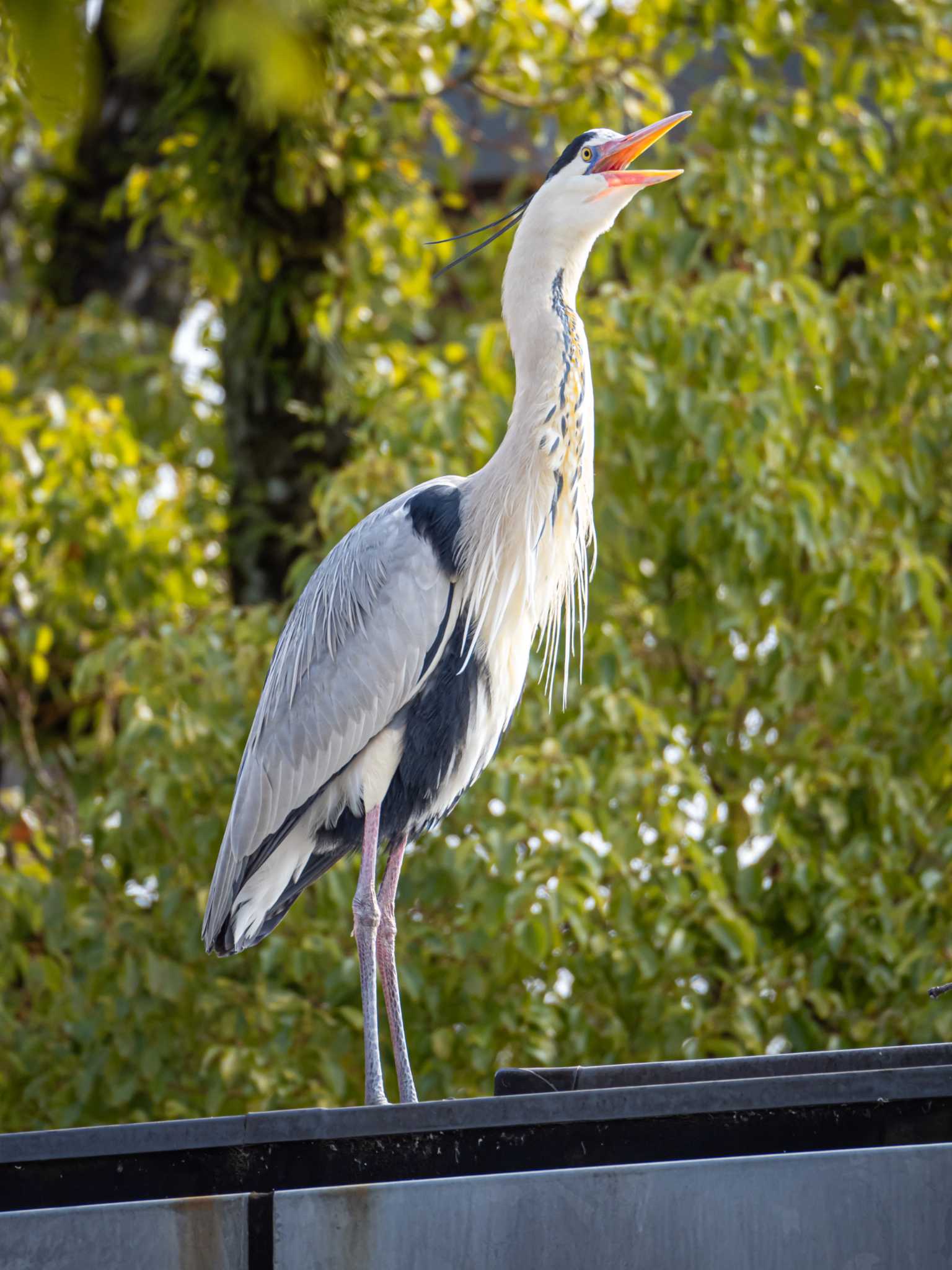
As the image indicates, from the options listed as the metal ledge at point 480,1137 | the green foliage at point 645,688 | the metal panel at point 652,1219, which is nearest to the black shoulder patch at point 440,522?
the green foliage at point 645,688

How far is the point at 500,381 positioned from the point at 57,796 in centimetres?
221

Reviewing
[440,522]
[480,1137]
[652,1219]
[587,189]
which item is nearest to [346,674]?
[440,522]

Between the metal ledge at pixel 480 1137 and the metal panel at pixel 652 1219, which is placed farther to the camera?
the metal ledge at pixel 480 1137

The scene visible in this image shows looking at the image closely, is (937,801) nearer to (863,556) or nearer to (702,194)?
(863,556)

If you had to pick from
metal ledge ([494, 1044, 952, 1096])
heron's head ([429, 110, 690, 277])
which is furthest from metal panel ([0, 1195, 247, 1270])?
heron's head ([429, 110, 690, 277])

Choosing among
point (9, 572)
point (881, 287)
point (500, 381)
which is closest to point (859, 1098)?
point (500, 381)

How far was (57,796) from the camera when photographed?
6039 mm

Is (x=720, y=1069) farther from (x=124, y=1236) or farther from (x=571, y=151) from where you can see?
(x=571, y=151)

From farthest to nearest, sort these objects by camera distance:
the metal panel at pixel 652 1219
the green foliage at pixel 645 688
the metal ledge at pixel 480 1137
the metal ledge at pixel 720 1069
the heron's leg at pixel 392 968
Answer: the green foliage at pixel 645 688
the heron's leg at pixel 392 968
the metal ledge at pixel 720 1069
the metal ledge at pixel 480 1137
the metal panel at pixel 652 1219

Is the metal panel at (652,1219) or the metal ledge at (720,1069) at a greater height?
the metal ledge at (720,1069)

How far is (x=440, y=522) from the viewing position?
383cm

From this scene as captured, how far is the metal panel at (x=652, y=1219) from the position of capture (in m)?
1.98

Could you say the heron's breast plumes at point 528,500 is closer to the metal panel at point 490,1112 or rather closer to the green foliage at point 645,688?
the green foliage at point 645,688

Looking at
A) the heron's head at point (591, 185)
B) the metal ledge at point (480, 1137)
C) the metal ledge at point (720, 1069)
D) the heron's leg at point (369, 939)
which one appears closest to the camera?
the metal ledge at point (480, 1137)
